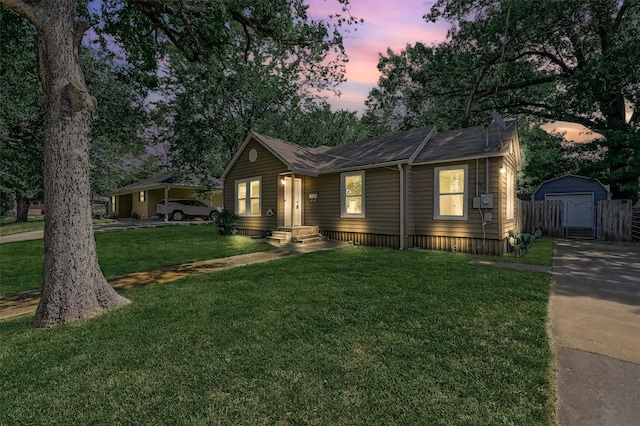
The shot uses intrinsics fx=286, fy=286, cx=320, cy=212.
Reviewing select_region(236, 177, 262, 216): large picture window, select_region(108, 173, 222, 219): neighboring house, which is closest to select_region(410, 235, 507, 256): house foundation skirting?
select_region(236, 177, 262, 216): large picture window

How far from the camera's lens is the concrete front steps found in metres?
11.0

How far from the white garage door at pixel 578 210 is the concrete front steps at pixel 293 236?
12714 mm

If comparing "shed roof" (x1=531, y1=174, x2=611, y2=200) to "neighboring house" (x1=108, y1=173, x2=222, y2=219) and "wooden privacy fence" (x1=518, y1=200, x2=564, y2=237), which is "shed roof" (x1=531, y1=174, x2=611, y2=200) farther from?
"neighboring house" (x1=108, y1=173, x2=222, y2=219)

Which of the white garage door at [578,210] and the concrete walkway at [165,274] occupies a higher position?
the white garage door at [578,210]

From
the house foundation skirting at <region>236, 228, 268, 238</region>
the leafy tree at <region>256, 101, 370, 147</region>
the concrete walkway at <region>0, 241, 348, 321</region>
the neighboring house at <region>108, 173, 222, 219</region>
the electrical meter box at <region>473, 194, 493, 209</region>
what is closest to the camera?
the concrete walkway at <region>0, 241, 348, 321</region>

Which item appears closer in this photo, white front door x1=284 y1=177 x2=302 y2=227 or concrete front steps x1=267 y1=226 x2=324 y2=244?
concrete front steps x1=267 y1=226 x2=324 y2=244

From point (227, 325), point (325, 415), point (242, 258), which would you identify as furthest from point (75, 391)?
point (242, 258)

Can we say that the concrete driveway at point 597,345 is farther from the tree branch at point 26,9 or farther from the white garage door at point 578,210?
the white garage door at point 578,210

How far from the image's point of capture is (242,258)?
7.93 metres

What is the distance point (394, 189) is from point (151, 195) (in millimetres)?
23904

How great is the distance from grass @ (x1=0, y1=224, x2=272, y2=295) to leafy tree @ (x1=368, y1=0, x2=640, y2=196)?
1361 centimetres

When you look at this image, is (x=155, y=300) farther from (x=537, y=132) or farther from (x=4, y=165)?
(x=537, y=132)

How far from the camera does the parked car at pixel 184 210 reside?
22750 millimetres

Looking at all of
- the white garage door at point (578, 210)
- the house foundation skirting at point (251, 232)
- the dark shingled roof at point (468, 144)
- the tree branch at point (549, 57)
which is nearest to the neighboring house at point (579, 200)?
the white garage door at point (578, 210)
